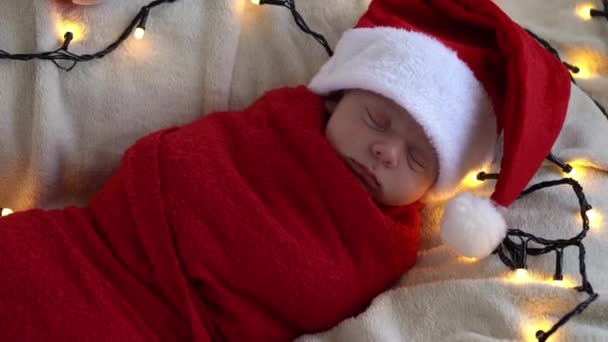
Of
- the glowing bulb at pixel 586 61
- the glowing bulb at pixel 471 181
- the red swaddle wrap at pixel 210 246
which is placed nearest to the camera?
the red swaddle wrap at pixel 210 246

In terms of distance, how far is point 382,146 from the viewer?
1.00 m

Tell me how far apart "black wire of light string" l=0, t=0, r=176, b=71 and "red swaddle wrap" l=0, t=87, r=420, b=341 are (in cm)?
17

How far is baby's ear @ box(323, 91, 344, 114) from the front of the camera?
3.67ft

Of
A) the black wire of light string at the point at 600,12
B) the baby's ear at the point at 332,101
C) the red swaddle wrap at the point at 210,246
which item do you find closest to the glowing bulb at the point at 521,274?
the red swaddle wrap at the point at 210,246

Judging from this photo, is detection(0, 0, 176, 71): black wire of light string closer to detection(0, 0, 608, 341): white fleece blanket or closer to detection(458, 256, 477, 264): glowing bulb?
detection(0, 0, 608, 341): white fleece blanket

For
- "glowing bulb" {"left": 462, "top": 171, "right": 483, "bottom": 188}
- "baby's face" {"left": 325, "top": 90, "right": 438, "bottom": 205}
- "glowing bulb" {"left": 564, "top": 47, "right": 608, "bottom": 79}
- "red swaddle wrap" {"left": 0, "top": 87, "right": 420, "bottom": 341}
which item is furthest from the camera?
"glowing bulb" {"left": 564, "top": 47, "right": 608, "bottom": 79}

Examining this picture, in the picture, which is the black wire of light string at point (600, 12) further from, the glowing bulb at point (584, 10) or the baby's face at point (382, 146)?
the baby's face at point (382, 146)

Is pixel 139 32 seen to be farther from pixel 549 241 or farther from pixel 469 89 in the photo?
pixel 549 241

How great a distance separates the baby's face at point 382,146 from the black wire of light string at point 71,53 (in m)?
0.33

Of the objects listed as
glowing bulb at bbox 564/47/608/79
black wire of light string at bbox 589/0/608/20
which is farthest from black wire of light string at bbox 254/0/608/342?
black wire of light string at bbox 589/0/608/20

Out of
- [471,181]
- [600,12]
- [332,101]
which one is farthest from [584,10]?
[332,101]

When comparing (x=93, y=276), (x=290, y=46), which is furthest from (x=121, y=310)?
(x=290, y=46)

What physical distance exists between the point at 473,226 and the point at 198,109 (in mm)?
463

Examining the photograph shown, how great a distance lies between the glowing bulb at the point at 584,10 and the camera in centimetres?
133
